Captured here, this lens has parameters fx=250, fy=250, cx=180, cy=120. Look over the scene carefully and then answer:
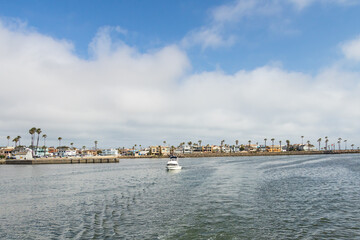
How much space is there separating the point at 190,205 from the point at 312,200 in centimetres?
1445

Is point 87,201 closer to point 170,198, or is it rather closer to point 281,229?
point 170,198

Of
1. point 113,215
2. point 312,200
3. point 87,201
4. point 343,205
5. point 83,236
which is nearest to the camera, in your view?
point 83,236

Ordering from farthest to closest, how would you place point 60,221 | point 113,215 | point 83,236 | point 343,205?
point 343,205 < point 113,215 < point 60,221 < point 83,236

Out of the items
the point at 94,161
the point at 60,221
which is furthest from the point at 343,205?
the point at 94,161

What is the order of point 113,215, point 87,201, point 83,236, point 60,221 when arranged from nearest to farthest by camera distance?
point 83,236 < point 60,221 < point 113,215 < point 87,201

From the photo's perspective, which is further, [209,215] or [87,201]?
[87,201]

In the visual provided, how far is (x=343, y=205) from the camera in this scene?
26.6m

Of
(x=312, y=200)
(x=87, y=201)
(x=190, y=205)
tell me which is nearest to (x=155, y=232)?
(x=190, y=205)

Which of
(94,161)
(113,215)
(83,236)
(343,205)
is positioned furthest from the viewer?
(94,161)

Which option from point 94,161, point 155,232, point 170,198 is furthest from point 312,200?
point 94,161

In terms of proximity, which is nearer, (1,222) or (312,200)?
(1,222)

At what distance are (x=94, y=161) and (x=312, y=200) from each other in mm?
126572

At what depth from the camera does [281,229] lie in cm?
1897

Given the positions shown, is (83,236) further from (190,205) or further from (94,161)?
(94,161)
